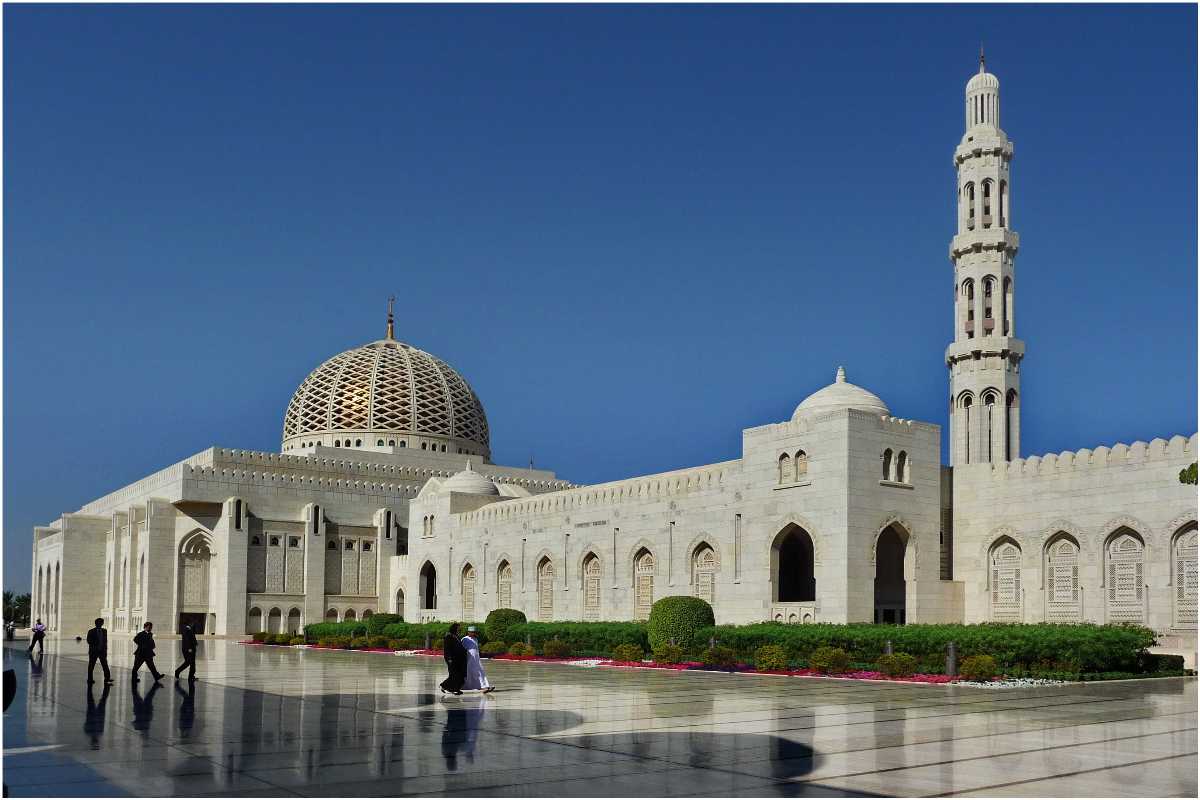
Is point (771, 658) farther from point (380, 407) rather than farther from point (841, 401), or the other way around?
point (380, 407)

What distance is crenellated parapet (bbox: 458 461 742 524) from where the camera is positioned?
34.6 meters

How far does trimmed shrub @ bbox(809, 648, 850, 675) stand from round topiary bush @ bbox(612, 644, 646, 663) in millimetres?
5383

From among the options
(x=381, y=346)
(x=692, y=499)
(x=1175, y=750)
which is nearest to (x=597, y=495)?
(x=692, y=499)

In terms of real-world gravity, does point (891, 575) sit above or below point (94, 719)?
above

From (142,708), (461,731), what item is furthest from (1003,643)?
(142,708)

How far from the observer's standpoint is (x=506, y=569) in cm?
4381

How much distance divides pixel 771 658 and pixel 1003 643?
441 cm

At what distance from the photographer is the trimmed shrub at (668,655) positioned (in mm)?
25609

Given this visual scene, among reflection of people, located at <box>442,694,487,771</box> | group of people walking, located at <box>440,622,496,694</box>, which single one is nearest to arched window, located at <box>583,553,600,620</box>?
group of people walking, located at <box>440,622,496,694</box>

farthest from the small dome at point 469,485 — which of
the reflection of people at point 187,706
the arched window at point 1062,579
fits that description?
the reflection of people at point 187,706

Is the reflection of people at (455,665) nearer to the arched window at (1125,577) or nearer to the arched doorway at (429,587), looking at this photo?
the arched window at (1125,577)

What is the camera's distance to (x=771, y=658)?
23.5 metres

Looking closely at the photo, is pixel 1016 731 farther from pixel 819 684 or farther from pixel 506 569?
pixel 506 569

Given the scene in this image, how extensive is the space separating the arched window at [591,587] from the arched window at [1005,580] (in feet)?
43.1
